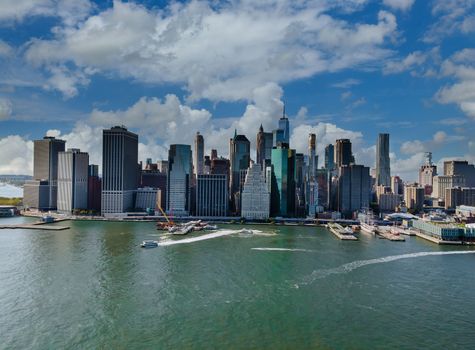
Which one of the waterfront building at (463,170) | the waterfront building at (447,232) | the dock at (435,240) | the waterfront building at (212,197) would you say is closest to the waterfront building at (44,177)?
the waterfront building at (212,197)

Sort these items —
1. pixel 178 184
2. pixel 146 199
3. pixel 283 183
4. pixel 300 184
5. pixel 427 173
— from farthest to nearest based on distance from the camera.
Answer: pixel 427 173, pixel 300 184, pixel 146 199, pixel 283 183, pixel 178 184

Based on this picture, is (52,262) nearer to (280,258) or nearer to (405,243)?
(280,258)

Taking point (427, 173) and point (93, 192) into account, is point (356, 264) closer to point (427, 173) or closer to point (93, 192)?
point (93, 192)

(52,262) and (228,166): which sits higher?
(228,166)

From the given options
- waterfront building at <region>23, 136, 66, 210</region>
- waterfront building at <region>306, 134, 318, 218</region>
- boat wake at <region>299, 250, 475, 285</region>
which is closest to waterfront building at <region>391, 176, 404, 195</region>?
waterfront building at <region>306, 134, 318, 218</region>

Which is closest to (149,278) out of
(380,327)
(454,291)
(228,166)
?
(380,327)

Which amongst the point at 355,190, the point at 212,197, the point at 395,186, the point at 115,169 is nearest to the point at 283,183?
the point at 212,197
